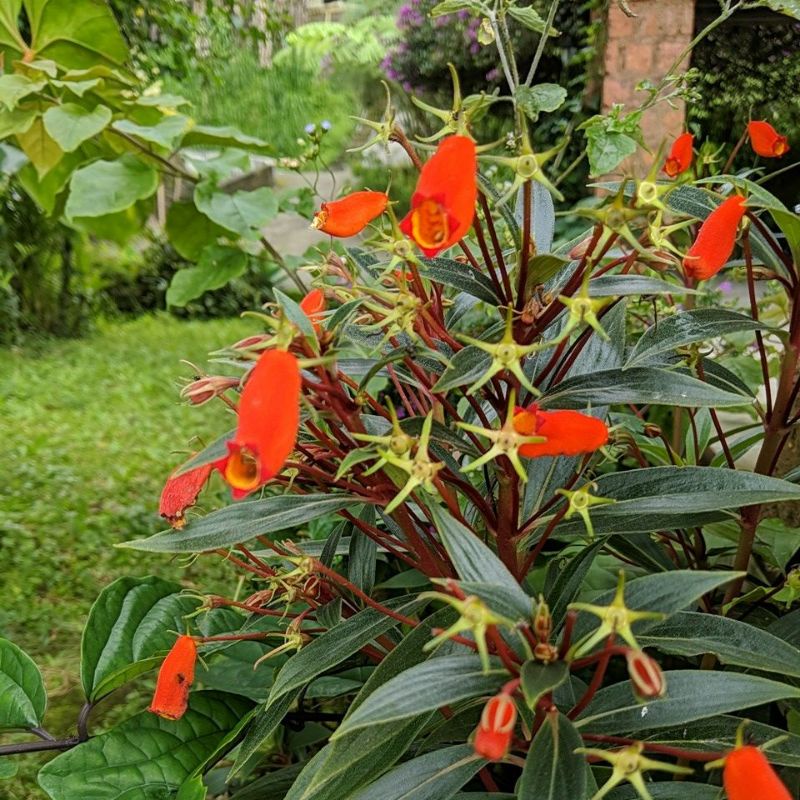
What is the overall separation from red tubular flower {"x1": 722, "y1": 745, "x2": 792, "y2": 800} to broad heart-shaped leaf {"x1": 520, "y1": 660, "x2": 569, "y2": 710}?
0.09 m

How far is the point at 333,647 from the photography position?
0.60m

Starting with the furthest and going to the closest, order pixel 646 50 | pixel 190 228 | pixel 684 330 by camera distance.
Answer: pixel 646 50 → pixel 190 228 → pixel 684 330

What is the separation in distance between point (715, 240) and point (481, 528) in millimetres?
319

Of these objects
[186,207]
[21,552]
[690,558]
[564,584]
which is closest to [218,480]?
[21,552]

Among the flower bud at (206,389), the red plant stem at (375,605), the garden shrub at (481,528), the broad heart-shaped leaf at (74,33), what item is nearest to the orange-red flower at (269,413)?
the garden shrub at (481,528)

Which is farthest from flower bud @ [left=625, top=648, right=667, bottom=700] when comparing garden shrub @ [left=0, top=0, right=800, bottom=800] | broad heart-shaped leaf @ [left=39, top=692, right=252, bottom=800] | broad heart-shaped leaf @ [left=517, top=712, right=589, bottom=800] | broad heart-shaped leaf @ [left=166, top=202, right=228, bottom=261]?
broad heart-shaped leaf @ [left=166, top=202, right=228, bottom=261]

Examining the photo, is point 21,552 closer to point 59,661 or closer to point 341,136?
point 59,661

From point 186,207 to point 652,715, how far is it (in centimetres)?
146

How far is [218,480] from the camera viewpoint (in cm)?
212

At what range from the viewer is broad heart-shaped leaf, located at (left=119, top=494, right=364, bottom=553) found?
1.88 ft

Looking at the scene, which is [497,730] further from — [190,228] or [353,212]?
[190,228]

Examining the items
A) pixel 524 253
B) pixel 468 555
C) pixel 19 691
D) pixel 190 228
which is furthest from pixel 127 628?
pixel 190 228

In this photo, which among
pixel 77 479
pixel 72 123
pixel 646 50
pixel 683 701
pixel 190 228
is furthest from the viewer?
pixel 646 50

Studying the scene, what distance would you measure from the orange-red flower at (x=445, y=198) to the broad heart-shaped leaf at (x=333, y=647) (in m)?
0.28
